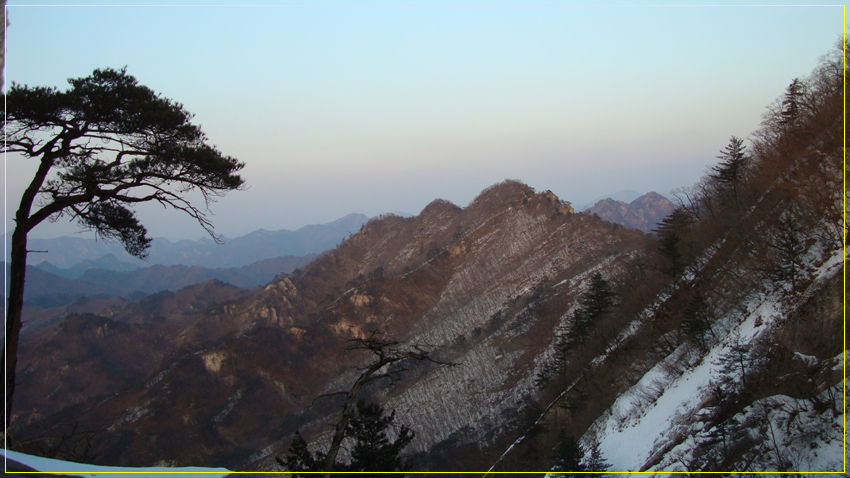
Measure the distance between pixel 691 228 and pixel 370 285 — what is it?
2038 inches

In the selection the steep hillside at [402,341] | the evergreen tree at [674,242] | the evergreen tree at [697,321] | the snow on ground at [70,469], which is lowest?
the steep hillside at [402,341]

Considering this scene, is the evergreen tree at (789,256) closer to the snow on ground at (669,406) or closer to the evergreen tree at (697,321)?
the snow on ground at (669,406)

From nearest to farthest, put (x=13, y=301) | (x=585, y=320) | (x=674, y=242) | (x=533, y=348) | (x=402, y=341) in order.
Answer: (x=13, y=301) < (x=674, y=242) < (x=585, y=320) < (x=533, y=348) < (x=402, y=341)

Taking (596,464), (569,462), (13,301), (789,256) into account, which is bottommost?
(596,464)

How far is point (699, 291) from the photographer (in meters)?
26.2

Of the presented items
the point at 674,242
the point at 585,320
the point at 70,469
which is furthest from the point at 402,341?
the point at 70,469

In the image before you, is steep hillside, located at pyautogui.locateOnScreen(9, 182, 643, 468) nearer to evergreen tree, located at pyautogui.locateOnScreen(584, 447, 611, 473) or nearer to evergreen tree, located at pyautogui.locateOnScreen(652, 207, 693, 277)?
evergreen tree, located at pyautogui.locateOnScreen(652, 207, 693, 277)

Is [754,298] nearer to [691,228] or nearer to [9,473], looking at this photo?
[691,228]

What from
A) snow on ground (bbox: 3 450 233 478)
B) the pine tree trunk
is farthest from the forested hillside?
snow on ground (bbox: 3 450 233 478)

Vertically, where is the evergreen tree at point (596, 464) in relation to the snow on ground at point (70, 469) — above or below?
below

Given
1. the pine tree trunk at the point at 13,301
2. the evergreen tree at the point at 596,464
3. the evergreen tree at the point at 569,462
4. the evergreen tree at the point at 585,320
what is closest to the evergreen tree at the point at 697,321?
the evergreen tree at the point at 596,464

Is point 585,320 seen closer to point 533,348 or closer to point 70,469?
point 533,348

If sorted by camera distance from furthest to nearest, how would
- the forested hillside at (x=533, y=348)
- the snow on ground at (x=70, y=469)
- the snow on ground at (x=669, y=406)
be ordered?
the snow on ground at (x=669, y=406)
the forested hillside at (x=533, y=348)
the snow on ground at (x=70, y=469)

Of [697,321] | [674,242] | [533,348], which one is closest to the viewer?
[697,321]
